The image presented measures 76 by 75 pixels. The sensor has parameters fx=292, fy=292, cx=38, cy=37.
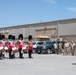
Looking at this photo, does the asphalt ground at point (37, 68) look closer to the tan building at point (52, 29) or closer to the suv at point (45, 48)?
the suv at point (45, 48)

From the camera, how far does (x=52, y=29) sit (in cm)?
6144

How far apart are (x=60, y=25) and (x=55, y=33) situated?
205cm

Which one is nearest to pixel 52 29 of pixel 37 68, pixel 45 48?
pixel 45 48

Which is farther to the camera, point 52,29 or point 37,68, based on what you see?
point 52,29

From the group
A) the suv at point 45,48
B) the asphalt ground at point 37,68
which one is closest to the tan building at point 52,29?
the suv at point 45,48

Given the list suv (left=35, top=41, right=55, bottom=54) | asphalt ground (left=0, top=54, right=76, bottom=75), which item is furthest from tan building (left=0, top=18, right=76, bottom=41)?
asphalt ground (left=0, top=54, right=76, bottom=75)

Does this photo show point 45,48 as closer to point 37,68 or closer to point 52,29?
point 37,68

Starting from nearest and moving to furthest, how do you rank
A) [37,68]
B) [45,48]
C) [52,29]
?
[37,68] → [45,48] → [52,29]

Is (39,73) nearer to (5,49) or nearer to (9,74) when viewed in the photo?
(9,74)

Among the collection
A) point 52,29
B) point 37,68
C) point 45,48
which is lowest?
point 37,68

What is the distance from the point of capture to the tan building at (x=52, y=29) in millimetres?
57188

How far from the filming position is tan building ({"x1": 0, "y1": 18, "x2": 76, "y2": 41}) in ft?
188

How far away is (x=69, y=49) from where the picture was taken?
3391cm

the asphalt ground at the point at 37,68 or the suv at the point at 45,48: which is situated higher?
the suv at the point at 45,48
